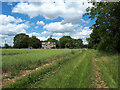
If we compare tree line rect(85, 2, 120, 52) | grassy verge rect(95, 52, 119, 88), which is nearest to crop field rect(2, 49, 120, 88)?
grassy verge rect(95, 52, 119, 88)

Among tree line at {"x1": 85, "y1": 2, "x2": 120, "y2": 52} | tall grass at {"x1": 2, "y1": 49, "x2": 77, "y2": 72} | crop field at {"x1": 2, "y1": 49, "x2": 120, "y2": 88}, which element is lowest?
crop field at {"x1": 2, "y1": 49, "x2": 120, "y2": 88}

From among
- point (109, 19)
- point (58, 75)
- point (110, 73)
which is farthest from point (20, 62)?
point (109, 19)

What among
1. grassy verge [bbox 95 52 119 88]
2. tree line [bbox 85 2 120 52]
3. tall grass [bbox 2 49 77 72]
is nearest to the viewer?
grassy verge [bbox 95 52 119 88]

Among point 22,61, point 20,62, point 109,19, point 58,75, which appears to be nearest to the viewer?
point 58,75

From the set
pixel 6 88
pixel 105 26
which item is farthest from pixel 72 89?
pixel 105 26

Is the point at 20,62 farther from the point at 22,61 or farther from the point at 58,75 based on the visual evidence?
the point at 58,75

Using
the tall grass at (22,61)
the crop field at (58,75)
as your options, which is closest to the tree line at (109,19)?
the crop field at (58,75)

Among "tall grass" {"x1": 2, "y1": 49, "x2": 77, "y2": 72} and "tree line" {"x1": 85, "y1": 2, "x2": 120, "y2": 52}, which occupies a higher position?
"tree line" {"x1": 85, "y1": 2, "x2": 120, "y2": 52}

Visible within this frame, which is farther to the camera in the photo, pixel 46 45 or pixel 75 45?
pixel 75 45

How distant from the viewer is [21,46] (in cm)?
5550

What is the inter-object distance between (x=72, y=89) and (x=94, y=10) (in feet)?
36.3

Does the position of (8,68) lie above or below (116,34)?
below

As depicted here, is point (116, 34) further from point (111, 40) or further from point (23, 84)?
point (23, 84)

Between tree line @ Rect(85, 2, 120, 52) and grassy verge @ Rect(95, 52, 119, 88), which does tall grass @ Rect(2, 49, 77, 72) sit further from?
tree line @ Rect(85, 2, 120, 52)
